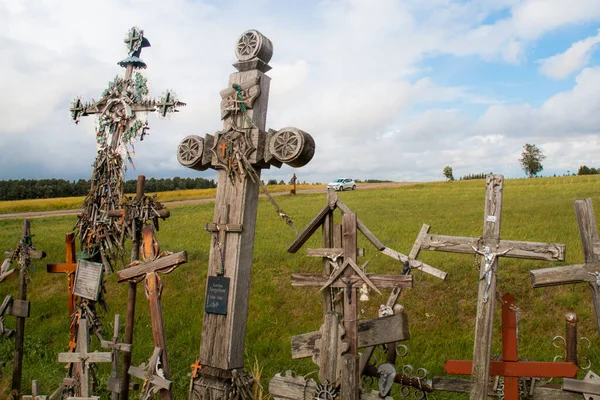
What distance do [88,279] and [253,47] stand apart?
4.13 meters

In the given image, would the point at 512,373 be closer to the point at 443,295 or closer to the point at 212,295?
the point at 212,295

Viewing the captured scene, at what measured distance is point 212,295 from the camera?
22.6 feet

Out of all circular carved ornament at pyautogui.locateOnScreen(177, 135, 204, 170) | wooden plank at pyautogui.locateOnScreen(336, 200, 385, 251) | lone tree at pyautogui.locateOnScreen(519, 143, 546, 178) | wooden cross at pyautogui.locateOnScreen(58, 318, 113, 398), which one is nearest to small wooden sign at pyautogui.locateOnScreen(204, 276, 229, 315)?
circular carved ornament at pyautogui.locateOnScreen(177, 135, 204, 170)

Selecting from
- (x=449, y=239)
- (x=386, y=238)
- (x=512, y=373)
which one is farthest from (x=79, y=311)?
(x=386, y=238)

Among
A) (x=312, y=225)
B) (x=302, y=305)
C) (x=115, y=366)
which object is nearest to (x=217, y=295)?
(x=312, y=225)

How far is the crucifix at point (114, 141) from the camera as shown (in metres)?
7.98

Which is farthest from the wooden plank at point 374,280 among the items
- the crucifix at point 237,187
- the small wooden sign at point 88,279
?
the small wooden sign at point 88,279

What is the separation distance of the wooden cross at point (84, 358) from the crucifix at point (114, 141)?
3.33ft

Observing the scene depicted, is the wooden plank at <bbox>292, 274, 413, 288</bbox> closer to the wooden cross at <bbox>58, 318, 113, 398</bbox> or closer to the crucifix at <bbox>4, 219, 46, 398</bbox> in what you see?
the wooden cross at <bbox>58, 318, 113, 398</bbox>

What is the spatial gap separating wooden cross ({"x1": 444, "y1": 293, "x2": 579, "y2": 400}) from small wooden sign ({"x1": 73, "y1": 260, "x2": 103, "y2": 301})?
207 inches

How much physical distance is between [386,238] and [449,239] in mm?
10988

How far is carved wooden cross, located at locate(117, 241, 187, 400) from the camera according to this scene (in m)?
6.24

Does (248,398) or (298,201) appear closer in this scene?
(248,398)

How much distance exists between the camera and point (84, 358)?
→ 7.49 m
